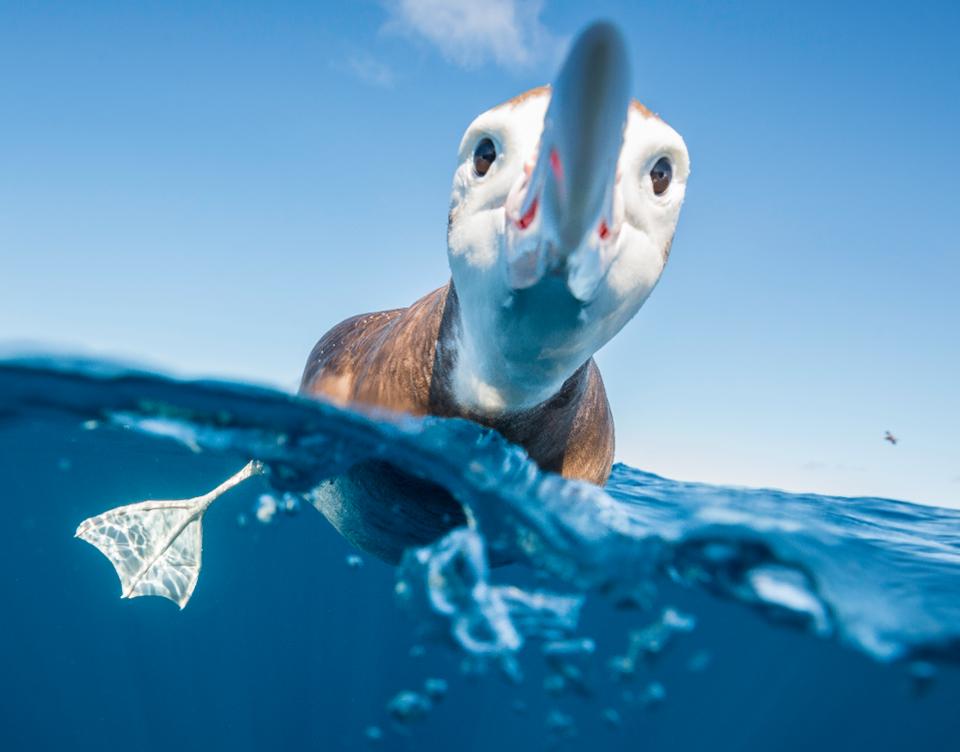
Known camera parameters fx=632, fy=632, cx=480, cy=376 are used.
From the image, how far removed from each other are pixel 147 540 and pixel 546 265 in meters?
5.65

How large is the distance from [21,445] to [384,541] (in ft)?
27.0

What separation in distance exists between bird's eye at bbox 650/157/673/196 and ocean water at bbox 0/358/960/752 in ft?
3.70

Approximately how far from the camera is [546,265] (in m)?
1.51

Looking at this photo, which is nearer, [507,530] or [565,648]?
[507,530]

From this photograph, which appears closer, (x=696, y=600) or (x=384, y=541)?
(x=384, y=541)

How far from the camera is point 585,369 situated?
2.58 meters

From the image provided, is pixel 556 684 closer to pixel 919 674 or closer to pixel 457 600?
pixel 457 600

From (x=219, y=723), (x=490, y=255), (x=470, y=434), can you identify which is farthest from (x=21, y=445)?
(x=219, y=723)

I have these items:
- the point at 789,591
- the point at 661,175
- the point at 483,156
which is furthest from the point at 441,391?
the point at 789,591

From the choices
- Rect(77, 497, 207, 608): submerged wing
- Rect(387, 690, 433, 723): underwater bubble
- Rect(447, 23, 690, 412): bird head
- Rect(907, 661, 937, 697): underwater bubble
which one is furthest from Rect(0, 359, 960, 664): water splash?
Rect(77, 497, 207, 608): submerged wing

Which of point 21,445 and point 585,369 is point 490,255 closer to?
point 585,369

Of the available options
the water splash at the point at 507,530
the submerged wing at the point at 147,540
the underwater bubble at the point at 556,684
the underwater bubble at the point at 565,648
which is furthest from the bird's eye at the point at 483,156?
the submerged wing at the point at 147,540

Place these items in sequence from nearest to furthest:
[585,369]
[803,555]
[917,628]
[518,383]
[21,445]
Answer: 1. [518,383]
2. [585,369]
3. [803,555]
4. [917,628]
5. [21,445]

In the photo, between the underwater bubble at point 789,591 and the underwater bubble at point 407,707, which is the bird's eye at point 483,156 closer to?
the underwater bubble at point 789,591
